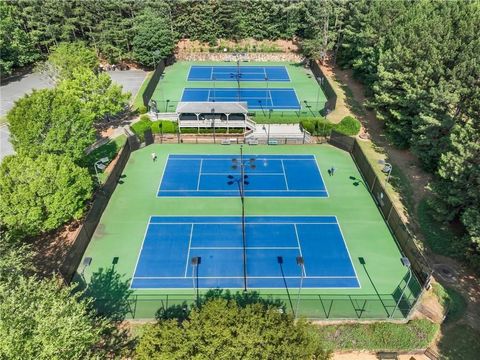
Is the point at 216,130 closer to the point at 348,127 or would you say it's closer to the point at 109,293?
the point at 348,127

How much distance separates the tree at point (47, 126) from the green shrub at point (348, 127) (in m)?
24.9

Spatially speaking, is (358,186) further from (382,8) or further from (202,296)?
(382,8)

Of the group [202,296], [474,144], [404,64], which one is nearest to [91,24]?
[404,64]

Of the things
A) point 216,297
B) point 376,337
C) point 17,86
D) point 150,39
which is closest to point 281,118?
point 216,297

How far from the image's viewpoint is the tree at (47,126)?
24.7 meters

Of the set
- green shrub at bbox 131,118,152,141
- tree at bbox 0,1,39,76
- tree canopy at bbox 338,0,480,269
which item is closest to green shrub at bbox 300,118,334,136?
tree canopy at bbox 338,0,480,269

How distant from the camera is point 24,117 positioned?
25.0 m

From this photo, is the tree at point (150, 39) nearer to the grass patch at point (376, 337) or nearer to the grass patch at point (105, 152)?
the grass patch at point (105, 152)

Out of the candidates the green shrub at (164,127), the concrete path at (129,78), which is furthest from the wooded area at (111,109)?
the green shrub at (164,127)

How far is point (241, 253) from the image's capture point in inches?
933

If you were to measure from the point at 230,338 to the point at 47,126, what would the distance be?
71.3ft

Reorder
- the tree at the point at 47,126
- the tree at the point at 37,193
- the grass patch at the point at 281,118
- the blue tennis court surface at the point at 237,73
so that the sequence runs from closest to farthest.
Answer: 1. the tree at the point at 37,193
2. the tree at the point at 47,126
3. the grass patch at the point at 281,118
4. the blue tennis court surface at the point at 237,73

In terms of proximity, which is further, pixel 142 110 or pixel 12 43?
pixel 12 43

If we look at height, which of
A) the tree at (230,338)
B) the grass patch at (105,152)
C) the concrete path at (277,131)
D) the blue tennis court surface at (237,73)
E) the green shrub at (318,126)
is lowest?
the concrete path at (277,131)
